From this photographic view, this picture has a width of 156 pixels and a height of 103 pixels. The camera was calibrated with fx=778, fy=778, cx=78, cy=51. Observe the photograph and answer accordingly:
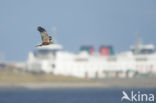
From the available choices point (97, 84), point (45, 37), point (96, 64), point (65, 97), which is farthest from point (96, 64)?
point (45, 37)

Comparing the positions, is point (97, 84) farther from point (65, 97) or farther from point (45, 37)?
point (45, 37)

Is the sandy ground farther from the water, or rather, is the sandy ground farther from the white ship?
Answer: the white ship

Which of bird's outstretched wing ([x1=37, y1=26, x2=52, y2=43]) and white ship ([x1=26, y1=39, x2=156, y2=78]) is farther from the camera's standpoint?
white ship ([x1=26, y1=39, x2=156, y2=78])

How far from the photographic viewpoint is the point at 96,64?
122 meters

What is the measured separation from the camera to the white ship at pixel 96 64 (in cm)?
11844

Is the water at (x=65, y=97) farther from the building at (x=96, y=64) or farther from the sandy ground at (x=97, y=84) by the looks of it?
the building at (x=96, y=64)

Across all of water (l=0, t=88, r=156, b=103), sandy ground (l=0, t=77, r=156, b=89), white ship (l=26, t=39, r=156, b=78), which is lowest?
water (l=0, t=88, r=156, b=103)

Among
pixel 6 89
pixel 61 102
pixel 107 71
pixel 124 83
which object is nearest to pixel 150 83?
pixel 124 83

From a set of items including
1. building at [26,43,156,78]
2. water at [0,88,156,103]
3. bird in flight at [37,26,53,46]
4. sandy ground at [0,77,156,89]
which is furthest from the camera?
building at [26,43,156,78]

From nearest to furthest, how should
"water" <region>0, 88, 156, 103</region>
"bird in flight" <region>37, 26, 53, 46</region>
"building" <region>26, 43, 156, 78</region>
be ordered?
"bird in flight" <region>37, 26, 53, 46</region>, "water" <region>0, 88, 156, 103</region>, "building" <region>26, 43, 156, 78</region>

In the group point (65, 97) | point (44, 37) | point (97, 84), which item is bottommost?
point (44, 37)

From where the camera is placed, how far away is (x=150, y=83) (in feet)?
309

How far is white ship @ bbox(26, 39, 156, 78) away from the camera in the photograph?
11844 centimetres

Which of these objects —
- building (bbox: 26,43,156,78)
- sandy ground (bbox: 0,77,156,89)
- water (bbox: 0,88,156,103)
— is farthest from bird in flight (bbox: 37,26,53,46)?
building (bbox: 26,43,156,78)
